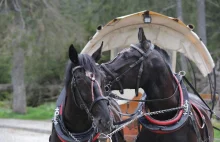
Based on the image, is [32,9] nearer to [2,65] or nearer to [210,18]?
[210,18]

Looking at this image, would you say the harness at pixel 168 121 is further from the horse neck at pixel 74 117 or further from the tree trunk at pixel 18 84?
the tree trunk at pixel 18 84

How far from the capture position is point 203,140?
22.2 feet

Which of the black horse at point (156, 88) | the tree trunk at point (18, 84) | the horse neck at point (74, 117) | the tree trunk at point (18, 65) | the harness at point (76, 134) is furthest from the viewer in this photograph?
the tree trunk at point (18, 84)

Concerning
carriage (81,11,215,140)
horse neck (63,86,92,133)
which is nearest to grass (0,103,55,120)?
carriage (81,11,215,140)

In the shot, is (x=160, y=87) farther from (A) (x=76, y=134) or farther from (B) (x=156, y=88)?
(A) (x=76, y=134)

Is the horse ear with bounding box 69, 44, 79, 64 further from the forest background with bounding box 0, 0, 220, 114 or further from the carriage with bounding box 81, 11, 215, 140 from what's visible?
the forest background with bounding box 0, 0, 220, 114

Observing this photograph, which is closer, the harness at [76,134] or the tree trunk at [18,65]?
the harness at [76,134]

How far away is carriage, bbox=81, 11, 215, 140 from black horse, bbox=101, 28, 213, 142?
143cm

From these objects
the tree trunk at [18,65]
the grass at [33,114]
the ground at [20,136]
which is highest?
the tree trunk at [18,65]

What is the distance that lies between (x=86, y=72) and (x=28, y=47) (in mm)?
16820

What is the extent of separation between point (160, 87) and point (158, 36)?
2258 millimetres

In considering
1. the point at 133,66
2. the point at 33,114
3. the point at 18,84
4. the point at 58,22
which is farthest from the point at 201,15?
the point at 133,66

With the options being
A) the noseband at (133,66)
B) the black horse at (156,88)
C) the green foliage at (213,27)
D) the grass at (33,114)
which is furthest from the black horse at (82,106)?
the grass at (33,114)

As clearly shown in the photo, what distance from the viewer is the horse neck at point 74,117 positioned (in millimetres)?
5797
